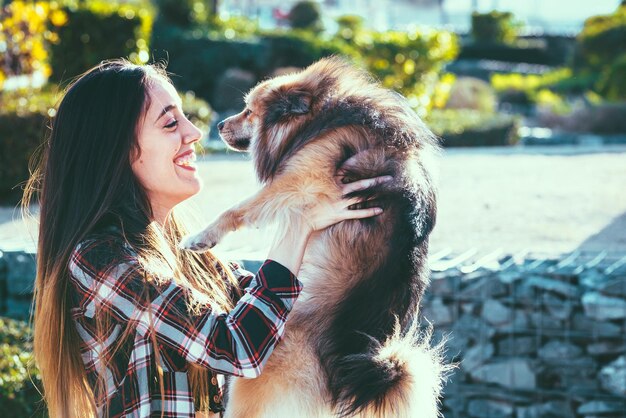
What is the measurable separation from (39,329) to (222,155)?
819cm

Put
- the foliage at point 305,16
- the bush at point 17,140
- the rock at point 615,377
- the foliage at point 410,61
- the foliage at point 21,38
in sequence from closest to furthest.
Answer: the rock at point 615,377 → the bush at point 17,140 → the foliage at point 21,38 → the foliage at point 410,61 → the foliage at point 305,16

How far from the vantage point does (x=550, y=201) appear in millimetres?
7289

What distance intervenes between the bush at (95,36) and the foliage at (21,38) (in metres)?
3.28

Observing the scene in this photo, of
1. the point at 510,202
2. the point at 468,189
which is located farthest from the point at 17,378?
the point at 468,189

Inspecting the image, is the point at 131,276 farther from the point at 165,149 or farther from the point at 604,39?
the point at 604,39

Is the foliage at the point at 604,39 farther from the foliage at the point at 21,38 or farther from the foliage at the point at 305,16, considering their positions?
the foliage at the point at 21,38

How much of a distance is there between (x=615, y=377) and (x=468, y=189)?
327cm

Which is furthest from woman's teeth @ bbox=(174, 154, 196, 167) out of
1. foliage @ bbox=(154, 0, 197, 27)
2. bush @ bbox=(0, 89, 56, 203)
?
foliage @ bbox=(154, 0, 197, 27)

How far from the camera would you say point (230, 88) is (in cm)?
1585

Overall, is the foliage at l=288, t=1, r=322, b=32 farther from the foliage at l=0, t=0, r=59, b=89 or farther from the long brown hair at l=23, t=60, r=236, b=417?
the long brown hair at l=23, t=60, r=236, b=417

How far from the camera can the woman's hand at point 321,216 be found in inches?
91.4

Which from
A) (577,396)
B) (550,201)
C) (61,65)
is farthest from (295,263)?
(61,65)

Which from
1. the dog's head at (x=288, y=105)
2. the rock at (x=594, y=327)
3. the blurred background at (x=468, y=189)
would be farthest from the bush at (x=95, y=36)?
the dog's head at (x=288, y=105)

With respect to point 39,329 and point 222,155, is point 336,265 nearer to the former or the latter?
point 39,329
